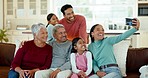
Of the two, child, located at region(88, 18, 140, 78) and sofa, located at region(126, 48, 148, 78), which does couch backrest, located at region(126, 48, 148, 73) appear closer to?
sofa, located at region(126, 48, 148, 78)

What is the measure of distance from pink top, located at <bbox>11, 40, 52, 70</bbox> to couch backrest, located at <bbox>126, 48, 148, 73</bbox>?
1.05 meters

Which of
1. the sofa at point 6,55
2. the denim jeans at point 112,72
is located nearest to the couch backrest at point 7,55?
the sofa at point 6,55

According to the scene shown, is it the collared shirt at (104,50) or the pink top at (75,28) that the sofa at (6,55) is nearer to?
the pink top at (75,28)

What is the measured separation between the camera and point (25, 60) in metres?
2.87

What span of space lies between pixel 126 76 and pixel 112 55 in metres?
0.30

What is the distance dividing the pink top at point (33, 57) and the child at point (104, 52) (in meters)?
0.56

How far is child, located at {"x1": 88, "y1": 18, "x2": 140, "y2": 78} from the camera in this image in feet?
9.19

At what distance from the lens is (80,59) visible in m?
2.87

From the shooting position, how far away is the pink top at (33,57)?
285 cm

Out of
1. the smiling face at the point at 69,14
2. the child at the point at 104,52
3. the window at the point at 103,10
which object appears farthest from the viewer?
the window at the point at 103,10

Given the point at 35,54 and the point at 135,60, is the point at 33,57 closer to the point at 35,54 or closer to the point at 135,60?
the point at 35,54

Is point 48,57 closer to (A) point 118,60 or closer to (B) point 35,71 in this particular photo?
(B) point 35,71

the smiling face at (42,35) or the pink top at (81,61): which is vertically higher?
the smiling face at (42,35)

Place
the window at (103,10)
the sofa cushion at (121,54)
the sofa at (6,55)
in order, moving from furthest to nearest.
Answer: the window at (103,10)
the sofa at (6,55)
the sofa cushion at (121,54)
